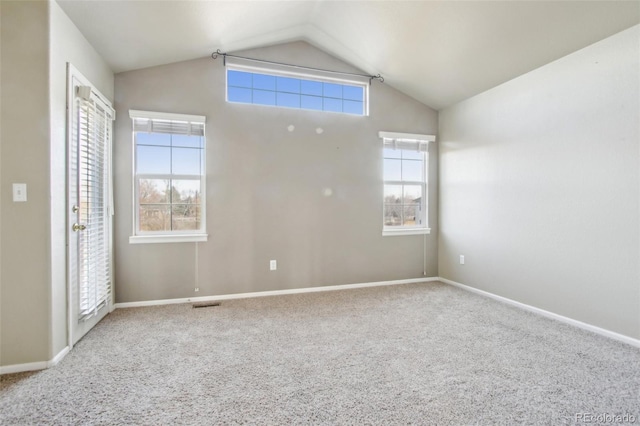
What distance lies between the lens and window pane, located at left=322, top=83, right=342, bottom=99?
4043 millimetres

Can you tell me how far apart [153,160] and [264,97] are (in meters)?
1.52

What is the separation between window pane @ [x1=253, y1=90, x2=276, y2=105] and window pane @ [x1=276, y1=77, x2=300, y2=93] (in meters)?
0.14

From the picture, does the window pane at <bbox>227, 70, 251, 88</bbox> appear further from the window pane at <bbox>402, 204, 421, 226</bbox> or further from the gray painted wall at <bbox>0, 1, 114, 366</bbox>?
the window pane at <bbox>402, 204, 421, 226</bbox>

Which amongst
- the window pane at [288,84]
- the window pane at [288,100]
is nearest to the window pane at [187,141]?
the window pane at [288,100]

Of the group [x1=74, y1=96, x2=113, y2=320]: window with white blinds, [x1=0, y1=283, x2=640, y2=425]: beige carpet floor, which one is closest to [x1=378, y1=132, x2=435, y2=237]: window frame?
[x1=0, y1=283, x2=640, y2=425]: beige carpet floor

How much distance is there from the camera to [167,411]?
1.64 m

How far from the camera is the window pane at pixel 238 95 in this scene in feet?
12.1

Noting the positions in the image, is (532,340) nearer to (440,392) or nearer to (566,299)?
(566,299)

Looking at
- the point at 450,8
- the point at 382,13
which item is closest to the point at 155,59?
the point at 382,13

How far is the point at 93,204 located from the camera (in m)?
2.78

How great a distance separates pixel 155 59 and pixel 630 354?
4988 mm

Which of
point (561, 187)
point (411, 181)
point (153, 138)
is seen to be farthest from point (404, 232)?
point (153, 138)

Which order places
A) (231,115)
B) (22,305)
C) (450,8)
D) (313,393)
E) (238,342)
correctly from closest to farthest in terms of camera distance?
1. (313,393)
2. (22,305)
3. (238,342)
4. (450,8)
5. (231,115)

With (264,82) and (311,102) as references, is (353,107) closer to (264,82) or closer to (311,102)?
(311,102)
